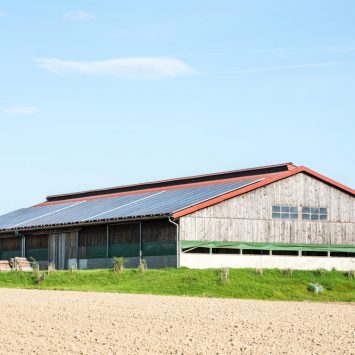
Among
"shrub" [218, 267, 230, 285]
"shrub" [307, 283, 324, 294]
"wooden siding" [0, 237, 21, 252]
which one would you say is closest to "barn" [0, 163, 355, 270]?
"wooden siding" [0, 237, 21, 252]

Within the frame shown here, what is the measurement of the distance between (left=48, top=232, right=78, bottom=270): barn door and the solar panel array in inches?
40.4

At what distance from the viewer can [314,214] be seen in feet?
177

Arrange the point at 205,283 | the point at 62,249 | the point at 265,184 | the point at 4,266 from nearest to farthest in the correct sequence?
the point at 205,283 → the point at 265,184 → the point at 4,266 → the point at 62,249

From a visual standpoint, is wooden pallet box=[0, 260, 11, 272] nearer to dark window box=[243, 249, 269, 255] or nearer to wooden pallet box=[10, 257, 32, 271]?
wooden pallet box=[10, 257, 32, 271]

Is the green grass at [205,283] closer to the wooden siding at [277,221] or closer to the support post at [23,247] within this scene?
the wooden siding at [277,221]

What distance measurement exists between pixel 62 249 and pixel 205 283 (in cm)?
1826

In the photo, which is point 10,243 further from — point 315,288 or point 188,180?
point 315,288

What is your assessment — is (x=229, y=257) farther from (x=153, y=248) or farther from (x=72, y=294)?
(x=72, y=294)

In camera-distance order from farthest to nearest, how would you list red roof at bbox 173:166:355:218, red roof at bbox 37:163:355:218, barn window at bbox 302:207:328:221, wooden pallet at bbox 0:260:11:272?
barn window at bbox 302:207:328:221, wooden pallet at bbox 0:260:11:272, red roof at bbox 37:163:355:218, red roof at bbox 173:166:355:218

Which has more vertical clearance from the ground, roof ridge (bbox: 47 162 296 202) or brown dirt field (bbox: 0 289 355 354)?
roof ridge (bbox: 47 162 296 202)

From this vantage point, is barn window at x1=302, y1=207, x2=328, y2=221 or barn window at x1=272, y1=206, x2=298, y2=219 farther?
barn window at x1=302, y1=207, x2=328, y2=221

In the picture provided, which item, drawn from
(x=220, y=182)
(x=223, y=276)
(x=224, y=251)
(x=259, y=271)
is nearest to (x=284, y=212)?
(x=224, y=251)

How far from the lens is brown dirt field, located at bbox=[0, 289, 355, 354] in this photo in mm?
20047

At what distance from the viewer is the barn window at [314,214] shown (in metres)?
53.5
